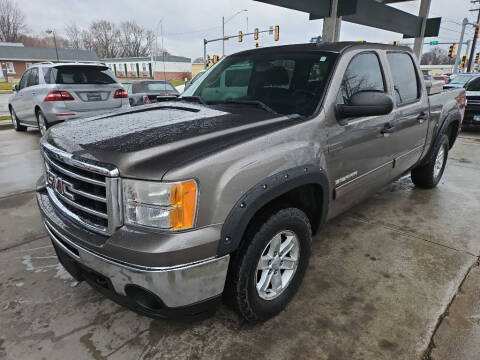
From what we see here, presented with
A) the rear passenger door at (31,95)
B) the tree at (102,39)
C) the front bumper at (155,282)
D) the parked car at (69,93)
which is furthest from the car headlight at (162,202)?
the tree at (102,39)

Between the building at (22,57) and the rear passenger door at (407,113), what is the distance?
196 feet

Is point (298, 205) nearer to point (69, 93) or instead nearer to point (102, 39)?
point (69, 93)

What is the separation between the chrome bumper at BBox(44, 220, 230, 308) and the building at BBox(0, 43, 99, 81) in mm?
60526

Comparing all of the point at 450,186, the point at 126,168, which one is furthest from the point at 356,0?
the point at 126,168

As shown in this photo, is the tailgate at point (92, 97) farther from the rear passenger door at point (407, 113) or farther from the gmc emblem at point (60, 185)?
the rear passenger door at point (407, 113)

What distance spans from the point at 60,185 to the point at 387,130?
266cm

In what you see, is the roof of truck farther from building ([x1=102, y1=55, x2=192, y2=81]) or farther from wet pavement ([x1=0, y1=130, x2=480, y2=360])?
building ([x1=102, y1=55, x2=192, y2=81])

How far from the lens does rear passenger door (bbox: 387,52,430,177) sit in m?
3.26

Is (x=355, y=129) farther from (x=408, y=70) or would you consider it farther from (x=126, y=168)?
(x=126, y=168)

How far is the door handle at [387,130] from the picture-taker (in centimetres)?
300

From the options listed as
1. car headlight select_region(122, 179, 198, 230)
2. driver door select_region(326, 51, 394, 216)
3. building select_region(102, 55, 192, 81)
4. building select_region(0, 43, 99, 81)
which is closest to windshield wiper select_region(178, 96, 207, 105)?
driver door select_region(326, 51, 394, 216)

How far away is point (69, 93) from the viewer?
7.20 meters

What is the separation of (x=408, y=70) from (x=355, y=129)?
1.57 metres

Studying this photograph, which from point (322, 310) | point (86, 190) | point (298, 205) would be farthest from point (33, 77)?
point (322, 310)
